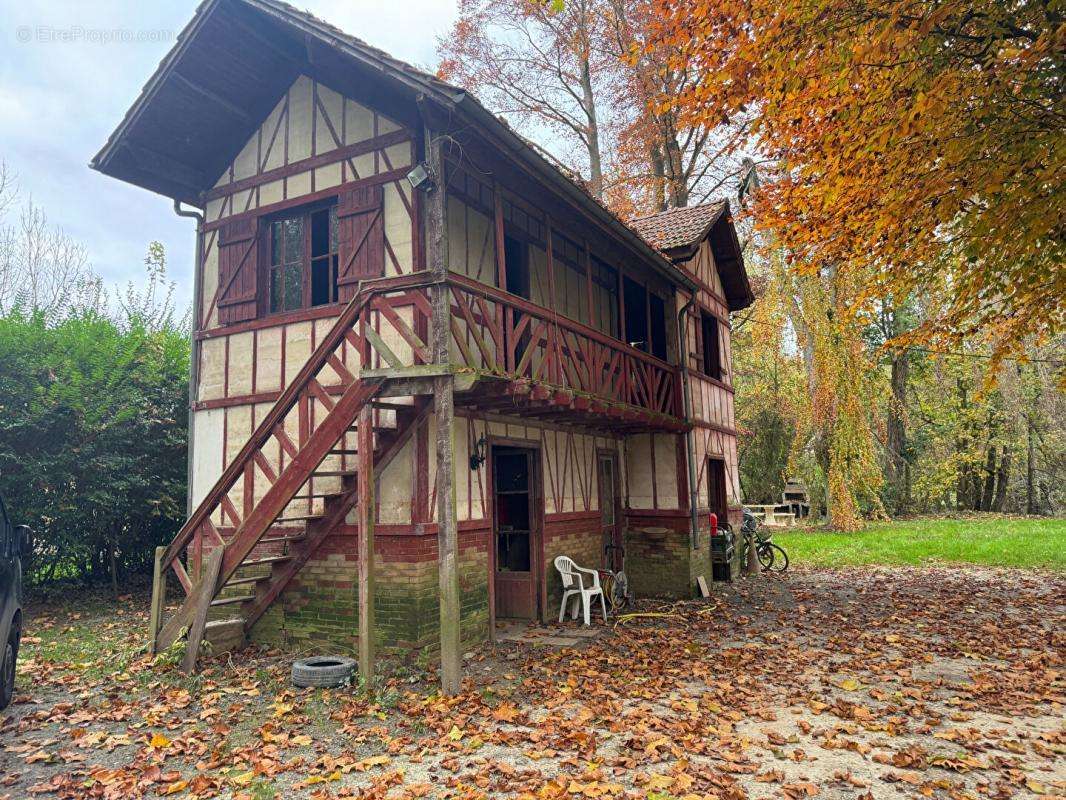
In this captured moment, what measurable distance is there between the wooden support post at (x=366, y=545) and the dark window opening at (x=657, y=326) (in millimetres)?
7580

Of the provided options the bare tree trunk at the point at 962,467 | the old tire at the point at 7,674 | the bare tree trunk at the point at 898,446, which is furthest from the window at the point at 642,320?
the bare tree trunk at the point at 962,467

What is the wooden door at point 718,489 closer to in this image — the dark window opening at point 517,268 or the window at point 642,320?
the window at point 642,320

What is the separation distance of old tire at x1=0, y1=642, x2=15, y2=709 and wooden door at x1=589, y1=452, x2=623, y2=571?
25.5 ft

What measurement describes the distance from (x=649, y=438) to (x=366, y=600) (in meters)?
7.07

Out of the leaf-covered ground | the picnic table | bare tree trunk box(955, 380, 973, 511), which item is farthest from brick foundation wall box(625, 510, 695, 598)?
bare tree trunk box(955, 380, 973, 511)

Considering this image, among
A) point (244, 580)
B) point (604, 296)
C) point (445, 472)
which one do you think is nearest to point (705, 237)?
point (604, 296)

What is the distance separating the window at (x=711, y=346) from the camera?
48.3 ft

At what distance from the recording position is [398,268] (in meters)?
7.91

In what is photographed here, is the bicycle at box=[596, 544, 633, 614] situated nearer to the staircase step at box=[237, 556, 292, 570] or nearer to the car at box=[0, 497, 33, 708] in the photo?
the staircase step at box=[237, 556, 292, 570]

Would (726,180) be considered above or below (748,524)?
above

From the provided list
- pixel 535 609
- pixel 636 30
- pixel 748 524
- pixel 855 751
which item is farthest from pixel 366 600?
pixel 636 30

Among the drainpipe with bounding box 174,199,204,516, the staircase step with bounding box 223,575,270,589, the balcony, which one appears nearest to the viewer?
the balcony

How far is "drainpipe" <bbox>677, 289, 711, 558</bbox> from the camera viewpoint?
39.9 ft

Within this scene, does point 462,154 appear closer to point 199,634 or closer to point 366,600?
point 366,600
